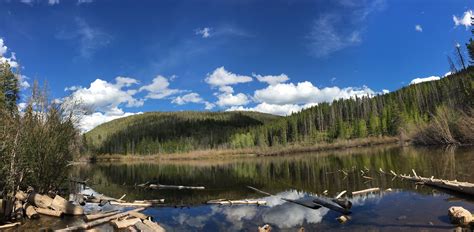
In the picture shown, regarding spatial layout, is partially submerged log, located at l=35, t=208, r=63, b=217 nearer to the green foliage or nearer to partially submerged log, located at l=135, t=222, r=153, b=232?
the green foliage

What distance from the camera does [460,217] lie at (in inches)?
567

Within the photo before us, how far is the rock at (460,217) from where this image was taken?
14.2 m

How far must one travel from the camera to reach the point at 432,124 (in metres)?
68.4

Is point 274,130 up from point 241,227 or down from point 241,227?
up

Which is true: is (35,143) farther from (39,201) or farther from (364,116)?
(364,116)

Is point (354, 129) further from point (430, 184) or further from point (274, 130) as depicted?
point (430, 184)

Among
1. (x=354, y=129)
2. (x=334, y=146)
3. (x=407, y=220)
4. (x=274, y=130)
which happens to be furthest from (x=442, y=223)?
(x=274, y=130)

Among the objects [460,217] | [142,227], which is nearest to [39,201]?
[142,227]

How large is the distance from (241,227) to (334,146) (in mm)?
104765

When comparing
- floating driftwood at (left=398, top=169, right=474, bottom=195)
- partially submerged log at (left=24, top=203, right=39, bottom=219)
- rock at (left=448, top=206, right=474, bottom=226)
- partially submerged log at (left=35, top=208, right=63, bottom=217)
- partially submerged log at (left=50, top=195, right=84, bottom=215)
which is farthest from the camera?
partially submerged log at (left=50, top=195, right=84, bottom=215)

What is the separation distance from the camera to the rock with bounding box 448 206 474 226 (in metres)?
14.2

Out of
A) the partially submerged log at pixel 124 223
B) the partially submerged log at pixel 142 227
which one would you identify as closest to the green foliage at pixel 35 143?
the partially submerged log at pixel 124 223

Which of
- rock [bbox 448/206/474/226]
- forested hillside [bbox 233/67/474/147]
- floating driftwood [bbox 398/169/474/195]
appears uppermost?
forested hillside [bbox 233/67/474/147]

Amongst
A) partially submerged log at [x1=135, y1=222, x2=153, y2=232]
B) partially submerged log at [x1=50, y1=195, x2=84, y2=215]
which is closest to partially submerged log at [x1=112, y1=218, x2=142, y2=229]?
partially submerged log at [x1=135, y1=222, x2=153, y2=232]
